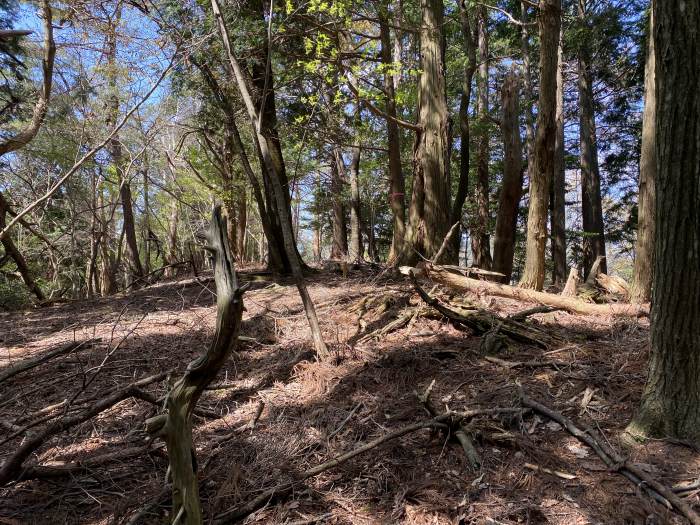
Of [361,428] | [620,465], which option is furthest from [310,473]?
[620,465]

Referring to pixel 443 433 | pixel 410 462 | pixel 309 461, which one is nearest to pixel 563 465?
pixel 443 433

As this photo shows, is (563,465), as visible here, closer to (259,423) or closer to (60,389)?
(259,423)

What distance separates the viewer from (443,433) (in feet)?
9.33

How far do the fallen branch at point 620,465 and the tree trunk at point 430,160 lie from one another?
3.89m

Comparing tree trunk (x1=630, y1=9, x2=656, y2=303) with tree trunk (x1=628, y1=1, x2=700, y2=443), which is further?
tree trunk (x1=630, y1=9, x2=656, y2=303)

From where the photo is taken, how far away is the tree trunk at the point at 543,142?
5750 mm

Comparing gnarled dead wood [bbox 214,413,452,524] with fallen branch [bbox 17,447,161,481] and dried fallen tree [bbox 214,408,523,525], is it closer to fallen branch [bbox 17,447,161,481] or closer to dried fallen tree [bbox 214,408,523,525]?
dried fallen tree [bbox 214,408,523,525]

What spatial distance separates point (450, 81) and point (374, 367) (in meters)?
12.0

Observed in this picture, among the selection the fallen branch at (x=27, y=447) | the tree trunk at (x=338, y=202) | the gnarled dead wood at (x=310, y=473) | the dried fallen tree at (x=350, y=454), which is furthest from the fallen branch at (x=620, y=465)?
the tree trunk at (x=338, y=202)

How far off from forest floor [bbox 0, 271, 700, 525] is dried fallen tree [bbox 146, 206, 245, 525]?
0.46 metres

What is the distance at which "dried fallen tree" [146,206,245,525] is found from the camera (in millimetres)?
1970

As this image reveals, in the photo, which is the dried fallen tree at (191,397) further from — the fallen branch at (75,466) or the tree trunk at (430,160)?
the tree trunk at (430,160)

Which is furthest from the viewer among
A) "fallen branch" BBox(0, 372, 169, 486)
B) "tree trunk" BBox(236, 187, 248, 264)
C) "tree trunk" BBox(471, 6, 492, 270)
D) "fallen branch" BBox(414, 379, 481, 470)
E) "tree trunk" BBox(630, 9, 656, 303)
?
"tree trunk" BBox(236, 187, 248, 264)

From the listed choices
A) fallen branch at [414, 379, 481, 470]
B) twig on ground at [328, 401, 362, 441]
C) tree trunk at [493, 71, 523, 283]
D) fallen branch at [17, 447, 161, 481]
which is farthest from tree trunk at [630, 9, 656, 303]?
fallen branch at [17, 447, 161, 481]
